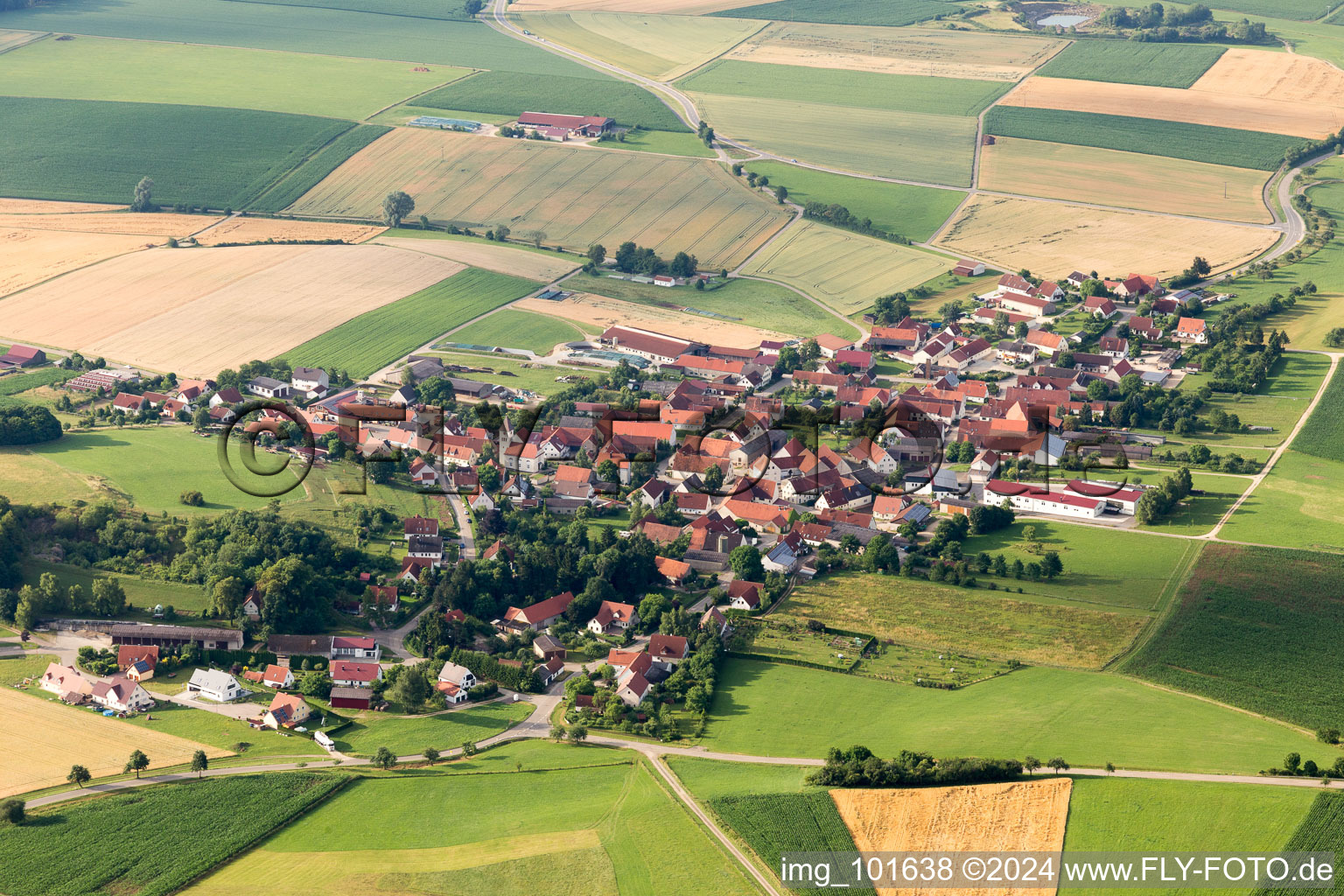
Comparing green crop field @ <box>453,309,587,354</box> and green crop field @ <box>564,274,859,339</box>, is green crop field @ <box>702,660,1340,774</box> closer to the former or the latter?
green crop field @ <box>453,309,587,354</box>

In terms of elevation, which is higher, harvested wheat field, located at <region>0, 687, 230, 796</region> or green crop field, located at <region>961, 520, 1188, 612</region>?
green crop field, located at <region>961, 520, 1188, 612</region>

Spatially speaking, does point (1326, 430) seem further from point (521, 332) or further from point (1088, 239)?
point (521, 332)

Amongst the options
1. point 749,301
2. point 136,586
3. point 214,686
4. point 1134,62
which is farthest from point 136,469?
point 1134,62

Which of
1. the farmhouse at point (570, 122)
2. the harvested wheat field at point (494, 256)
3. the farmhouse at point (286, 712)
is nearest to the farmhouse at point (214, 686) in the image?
the farmhouse at point (286, 712)

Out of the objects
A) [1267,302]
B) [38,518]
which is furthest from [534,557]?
[1267,302]

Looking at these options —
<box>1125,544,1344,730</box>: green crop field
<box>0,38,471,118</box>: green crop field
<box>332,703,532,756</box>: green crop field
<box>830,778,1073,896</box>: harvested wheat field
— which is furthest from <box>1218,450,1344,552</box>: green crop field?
<box>0,38,471,118</box>: green crop field

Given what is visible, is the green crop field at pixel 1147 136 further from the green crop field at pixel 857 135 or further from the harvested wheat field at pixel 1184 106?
the green crop field at pixel 857 135
